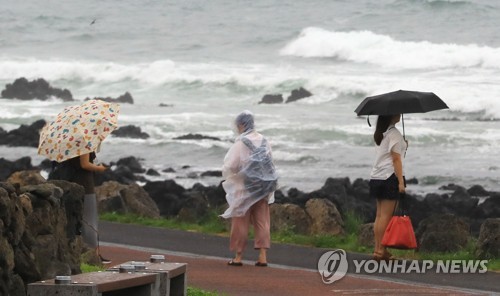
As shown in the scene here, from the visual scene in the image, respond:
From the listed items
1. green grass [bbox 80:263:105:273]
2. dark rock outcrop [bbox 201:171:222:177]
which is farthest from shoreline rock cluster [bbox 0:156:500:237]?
green grass [bbox 80:263:105:273]

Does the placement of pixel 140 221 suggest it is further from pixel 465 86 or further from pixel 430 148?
pixel 465 86

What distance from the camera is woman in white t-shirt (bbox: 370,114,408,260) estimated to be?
1479 cm

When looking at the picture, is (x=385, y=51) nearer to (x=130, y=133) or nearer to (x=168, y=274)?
(x=130, y=133)

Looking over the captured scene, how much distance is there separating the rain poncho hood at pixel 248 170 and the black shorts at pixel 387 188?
1.02 metres

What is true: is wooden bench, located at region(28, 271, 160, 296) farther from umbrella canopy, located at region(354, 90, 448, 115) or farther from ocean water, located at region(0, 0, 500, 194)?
ocean water, located at region(0, 0, 500, 194)

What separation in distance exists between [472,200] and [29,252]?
15781mm

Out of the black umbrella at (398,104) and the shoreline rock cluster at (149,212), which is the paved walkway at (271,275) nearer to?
the shoreline rock cluster at (149,212)

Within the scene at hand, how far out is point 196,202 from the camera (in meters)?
19.8

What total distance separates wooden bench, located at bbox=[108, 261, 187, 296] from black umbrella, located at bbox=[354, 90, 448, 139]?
14.7ft

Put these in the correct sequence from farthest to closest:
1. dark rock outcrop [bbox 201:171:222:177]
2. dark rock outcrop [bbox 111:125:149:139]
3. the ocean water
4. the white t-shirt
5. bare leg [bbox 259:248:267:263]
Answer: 1. dark rock outcrop [bbox 111:125:149:139]
2. the ocean water
3. dark rock outcrop [bbox 201:171:222:177]
4. bare leg [bbox 259:248:267:263]
5. the white t-shirt

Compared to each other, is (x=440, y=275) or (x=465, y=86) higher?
(x=465, y=86)

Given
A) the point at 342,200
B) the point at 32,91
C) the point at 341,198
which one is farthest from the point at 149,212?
the point at 32,91

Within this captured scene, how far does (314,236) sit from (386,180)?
9.59 ft

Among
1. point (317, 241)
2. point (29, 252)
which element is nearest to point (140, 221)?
point (317, 241)
